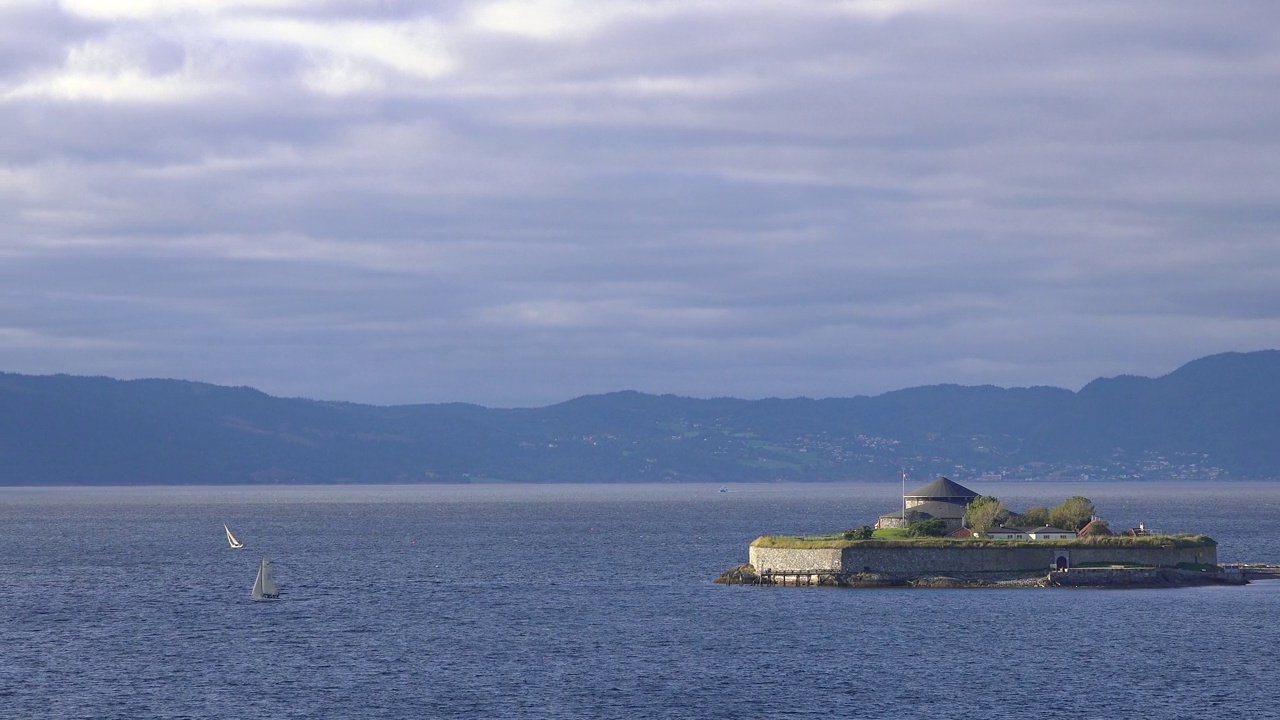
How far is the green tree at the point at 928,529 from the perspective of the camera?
373 feet

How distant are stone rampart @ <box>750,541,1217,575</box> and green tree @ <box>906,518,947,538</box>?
7.23m

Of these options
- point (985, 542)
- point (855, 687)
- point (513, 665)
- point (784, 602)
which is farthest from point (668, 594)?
point (855, 687)

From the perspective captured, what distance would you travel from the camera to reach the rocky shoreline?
10431 centimetres

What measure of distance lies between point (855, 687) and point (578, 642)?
1927cm

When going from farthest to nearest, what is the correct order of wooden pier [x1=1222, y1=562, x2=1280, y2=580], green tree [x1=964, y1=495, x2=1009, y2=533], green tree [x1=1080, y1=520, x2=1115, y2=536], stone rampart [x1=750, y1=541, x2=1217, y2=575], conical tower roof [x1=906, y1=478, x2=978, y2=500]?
conical tower roof [x1=906, y1=478, x2=978, y2=500] < green tree [x1=964, y1=495, x2=1009, y2=533] < green tree [x1=1080, y1=520, x2=1115, y2=536] < wooden pier [x1=1222, y1=562, x2=1280, y2=580] < stone rampart [x1=750, y1=541, x2=1217, y2=575]

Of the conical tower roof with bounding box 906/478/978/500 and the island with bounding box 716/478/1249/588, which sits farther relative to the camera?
the conical tower roof with bounding box 906/478/978/500

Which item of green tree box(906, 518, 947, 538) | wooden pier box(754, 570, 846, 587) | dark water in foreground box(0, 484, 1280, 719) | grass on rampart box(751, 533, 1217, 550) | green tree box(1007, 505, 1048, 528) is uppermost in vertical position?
green tree box(1007, 505, 1048, 528)

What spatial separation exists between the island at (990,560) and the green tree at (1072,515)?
3.68 m

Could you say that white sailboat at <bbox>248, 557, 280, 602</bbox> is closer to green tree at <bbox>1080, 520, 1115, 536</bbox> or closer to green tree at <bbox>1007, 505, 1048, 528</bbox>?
green tree at <bbox>1007, 505, 1048, 528</bbox>

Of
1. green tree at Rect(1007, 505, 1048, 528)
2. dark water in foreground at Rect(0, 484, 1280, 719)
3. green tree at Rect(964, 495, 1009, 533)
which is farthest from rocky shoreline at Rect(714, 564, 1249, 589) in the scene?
green tree at Rect(1007, 505, 1048, 528)

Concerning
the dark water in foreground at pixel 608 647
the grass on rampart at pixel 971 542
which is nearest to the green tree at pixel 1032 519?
the grass on rampart at pixel 971 542

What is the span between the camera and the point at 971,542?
105 meters

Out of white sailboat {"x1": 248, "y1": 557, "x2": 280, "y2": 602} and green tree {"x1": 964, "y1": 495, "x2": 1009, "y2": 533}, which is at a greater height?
green tree {"x1": 964, "y1": 495, "x2": 1009, "y2": 533}

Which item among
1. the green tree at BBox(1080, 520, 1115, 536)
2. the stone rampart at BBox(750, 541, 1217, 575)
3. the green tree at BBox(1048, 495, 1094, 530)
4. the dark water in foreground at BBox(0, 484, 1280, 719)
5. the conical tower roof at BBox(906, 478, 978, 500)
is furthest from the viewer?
the conical tower roof at BBox(906, 478, 978, 500)
